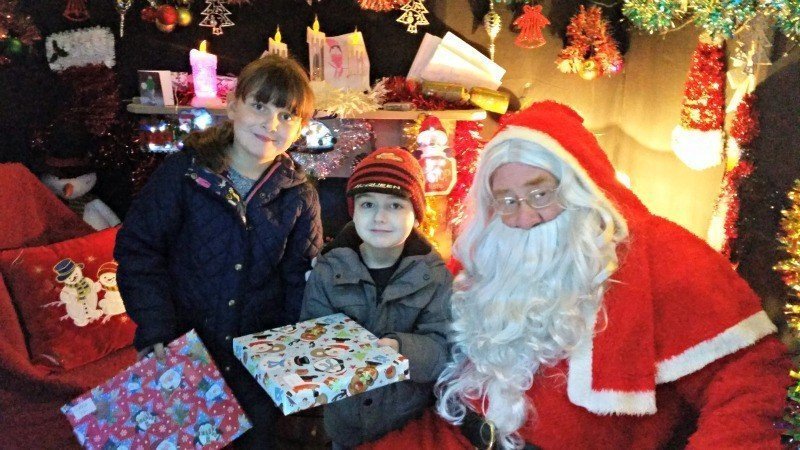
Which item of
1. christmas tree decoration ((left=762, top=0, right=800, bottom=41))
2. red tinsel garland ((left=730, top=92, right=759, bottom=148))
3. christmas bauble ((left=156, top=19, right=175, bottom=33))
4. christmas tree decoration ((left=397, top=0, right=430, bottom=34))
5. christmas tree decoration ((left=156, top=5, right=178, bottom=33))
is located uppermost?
christmas tree decoration ((left=397, top=0, right=430, bottom=34))

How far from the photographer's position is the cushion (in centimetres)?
248

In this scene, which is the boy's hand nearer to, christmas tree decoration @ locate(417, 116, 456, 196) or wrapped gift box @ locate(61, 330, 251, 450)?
wrapped gift box @ locate(61, 330, 251, 450)

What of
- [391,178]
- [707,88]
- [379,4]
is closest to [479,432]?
[391,178]

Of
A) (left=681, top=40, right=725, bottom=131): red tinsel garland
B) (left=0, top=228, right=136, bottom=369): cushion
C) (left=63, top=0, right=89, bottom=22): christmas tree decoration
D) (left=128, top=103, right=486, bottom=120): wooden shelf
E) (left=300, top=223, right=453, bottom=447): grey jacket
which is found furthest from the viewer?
(left=128, top=103, right=486, bottom=120): wooden shelf

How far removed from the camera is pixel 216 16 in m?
3.26

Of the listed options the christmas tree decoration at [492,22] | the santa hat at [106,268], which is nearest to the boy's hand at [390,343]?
the santa hat at [106,268]

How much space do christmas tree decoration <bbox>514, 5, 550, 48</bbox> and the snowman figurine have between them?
223 cm

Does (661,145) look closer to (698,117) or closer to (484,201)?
(698,117)

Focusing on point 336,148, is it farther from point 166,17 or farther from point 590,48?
point 590,48

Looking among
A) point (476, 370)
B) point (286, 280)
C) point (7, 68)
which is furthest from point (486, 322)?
point (7, 68)

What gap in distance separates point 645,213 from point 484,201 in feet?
1.39

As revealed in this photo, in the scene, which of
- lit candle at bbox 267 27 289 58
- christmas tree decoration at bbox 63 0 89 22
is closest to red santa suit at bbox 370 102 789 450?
lit candle at bbox 267 27 289 58

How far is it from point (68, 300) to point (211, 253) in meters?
1.11

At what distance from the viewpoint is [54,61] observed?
3084 mm
